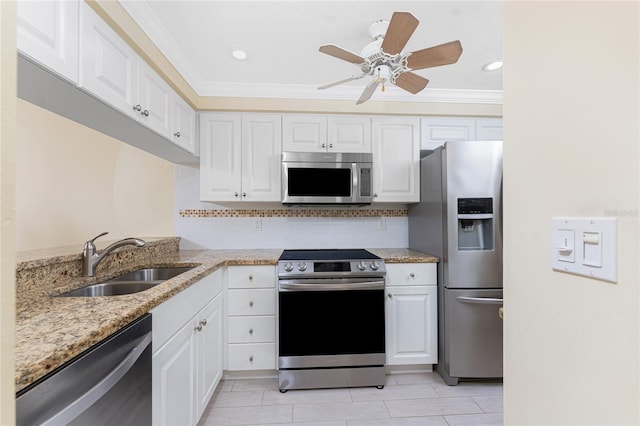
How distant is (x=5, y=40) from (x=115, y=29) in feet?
4.42

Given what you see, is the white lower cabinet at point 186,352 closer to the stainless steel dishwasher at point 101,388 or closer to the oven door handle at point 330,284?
the stainless steel dishwasher at point 101,388

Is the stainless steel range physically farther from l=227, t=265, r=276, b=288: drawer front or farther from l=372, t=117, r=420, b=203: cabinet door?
l=372, t=117, r=420, b=203: cabinet door

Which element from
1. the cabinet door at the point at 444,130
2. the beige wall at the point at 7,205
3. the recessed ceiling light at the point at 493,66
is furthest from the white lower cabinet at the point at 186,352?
the recessed ceiling light at the point at 493,66

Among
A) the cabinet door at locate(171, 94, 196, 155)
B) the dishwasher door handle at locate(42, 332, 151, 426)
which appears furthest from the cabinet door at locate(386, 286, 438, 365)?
the cabinet door at locate(171, 94, 196, 155)

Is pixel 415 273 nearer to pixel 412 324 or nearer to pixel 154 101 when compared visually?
pixel 412 324

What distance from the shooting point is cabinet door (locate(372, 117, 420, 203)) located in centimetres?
253

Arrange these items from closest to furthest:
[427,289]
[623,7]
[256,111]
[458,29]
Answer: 1. [623,7]
2. [458,29]
3. [427,289]
4. [256,111]

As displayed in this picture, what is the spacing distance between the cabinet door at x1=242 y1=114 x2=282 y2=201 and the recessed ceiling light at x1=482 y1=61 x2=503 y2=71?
1.69 m

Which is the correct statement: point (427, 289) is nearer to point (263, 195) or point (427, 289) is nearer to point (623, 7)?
point (263, 195)

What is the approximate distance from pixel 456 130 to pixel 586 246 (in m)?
2.37

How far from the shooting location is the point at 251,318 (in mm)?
2105

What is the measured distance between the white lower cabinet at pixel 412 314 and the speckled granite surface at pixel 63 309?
1375mm

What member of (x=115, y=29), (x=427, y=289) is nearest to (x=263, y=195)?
(x=115, y=29)

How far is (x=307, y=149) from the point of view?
248 centimetres
